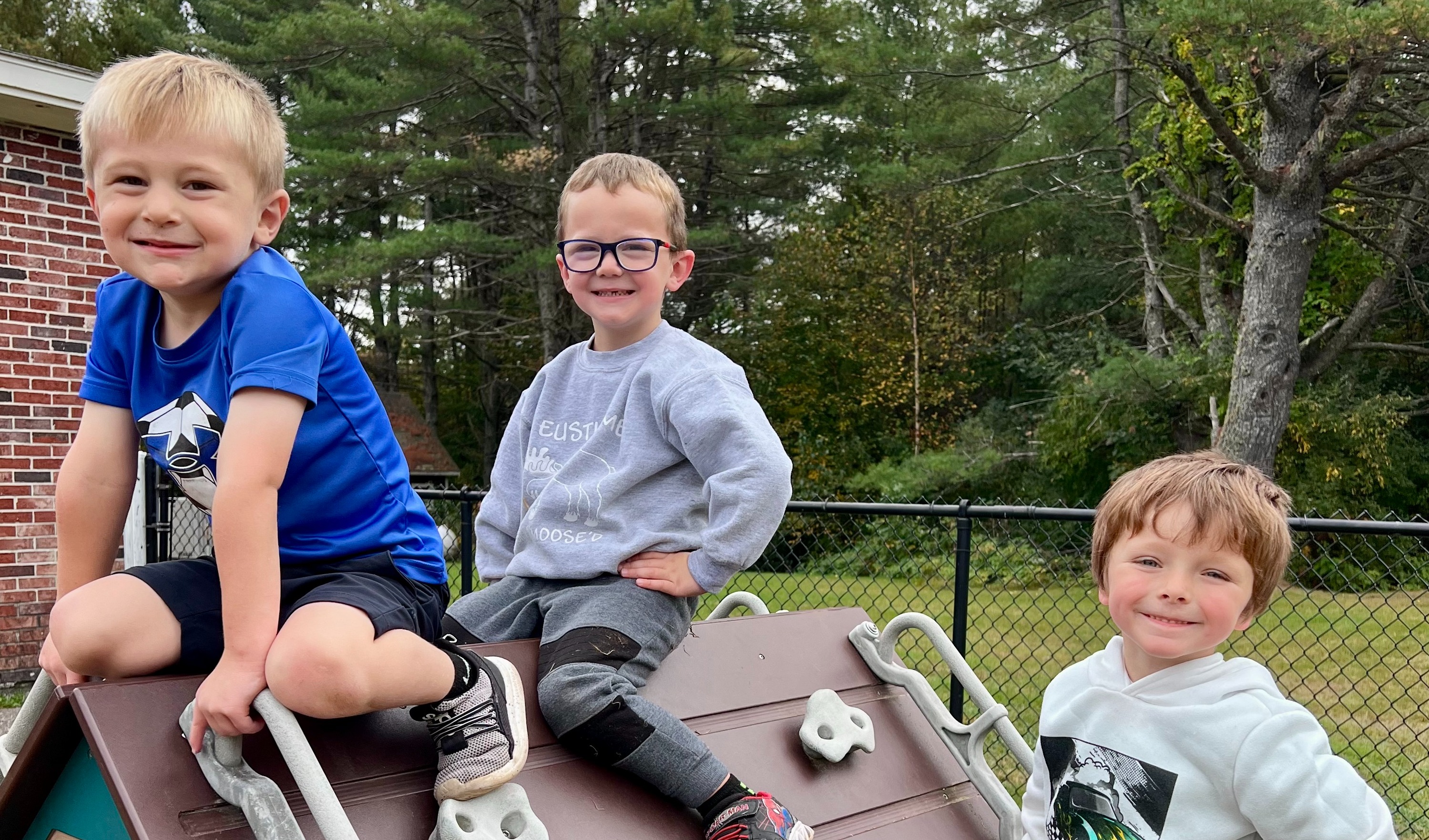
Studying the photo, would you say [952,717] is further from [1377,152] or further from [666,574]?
[1377,152]

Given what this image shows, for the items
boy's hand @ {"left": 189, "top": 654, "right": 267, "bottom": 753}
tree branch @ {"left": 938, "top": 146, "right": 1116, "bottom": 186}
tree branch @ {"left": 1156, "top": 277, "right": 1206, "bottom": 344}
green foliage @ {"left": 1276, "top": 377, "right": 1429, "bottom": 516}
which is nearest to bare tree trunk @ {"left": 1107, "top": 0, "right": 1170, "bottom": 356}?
tree branch @ {"left": 1156, "top": 277, "right": 1206, "bottom": 344}

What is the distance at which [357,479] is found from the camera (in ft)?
6.41

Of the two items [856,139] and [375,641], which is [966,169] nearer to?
[856,139]

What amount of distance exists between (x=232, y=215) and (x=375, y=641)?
0.71 m

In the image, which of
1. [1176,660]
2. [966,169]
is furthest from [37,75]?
[966,169]

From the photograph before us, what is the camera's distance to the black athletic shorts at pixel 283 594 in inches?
70.6

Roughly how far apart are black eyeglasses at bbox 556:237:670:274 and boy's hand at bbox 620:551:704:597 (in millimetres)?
662

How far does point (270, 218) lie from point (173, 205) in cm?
22

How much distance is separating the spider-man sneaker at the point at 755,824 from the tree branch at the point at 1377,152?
443 inches

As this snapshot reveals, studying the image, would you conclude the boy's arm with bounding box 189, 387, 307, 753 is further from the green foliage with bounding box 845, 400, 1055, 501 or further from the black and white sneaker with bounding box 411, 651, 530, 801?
the green foliage with bounding box 845, 400, 1055, 501

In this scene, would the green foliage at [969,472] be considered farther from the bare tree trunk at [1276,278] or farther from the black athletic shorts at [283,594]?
the black athletic shorts at [283,594]

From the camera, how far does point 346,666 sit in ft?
5.38

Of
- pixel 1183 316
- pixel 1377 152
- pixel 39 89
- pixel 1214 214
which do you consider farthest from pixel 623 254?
pixel 1183 316

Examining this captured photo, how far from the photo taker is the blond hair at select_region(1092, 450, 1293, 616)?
1806mm
